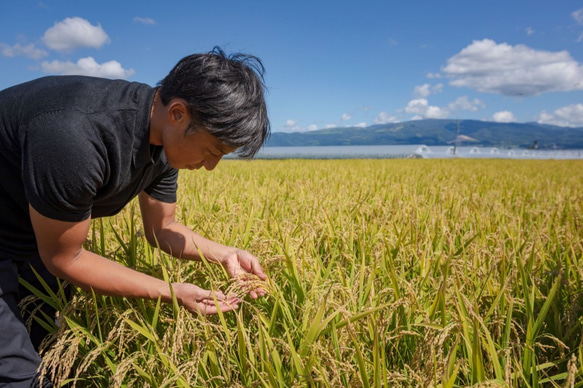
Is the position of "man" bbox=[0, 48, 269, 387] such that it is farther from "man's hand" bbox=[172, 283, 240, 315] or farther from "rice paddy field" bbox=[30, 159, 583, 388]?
"rice paddy field" bbox=[30, 159, 583, 388]

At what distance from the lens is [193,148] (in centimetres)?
130

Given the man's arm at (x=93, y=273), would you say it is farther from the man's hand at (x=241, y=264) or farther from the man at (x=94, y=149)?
the man's hand at (x=241, y=264)

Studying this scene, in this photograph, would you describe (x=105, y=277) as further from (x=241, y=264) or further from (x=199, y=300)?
(x=241, y=264)

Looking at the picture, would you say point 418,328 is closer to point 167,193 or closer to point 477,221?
point 167,193

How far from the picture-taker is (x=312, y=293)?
1415 millimetres

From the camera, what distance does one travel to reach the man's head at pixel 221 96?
121 cm

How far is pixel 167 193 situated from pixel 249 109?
0.75 metres

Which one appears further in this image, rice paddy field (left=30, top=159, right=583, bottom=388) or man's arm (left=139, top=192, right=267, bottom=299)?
man's arm (left=139, top=192, right=267, bottom=299)

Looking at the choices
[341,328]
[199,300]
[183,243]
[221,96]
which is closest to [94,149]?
[221,96]

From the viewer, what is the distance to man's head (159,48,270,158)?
1.21 meters

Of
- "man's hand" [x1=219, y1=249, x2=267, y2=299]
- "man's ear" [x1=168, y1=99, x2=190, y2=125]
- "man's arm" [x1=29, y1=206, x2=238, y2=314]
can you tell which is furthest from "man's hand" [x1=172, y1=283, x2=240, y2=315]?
"man's ear" [x1=168, y1=99, x2=190, y2=125]

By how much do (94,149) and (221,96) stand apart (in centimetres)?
39

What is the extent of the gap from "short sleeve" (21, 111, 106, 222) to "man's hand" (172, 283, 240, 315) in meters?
0.42

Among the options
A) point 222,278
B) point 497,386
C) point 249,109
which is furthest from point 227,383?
point 249,109
